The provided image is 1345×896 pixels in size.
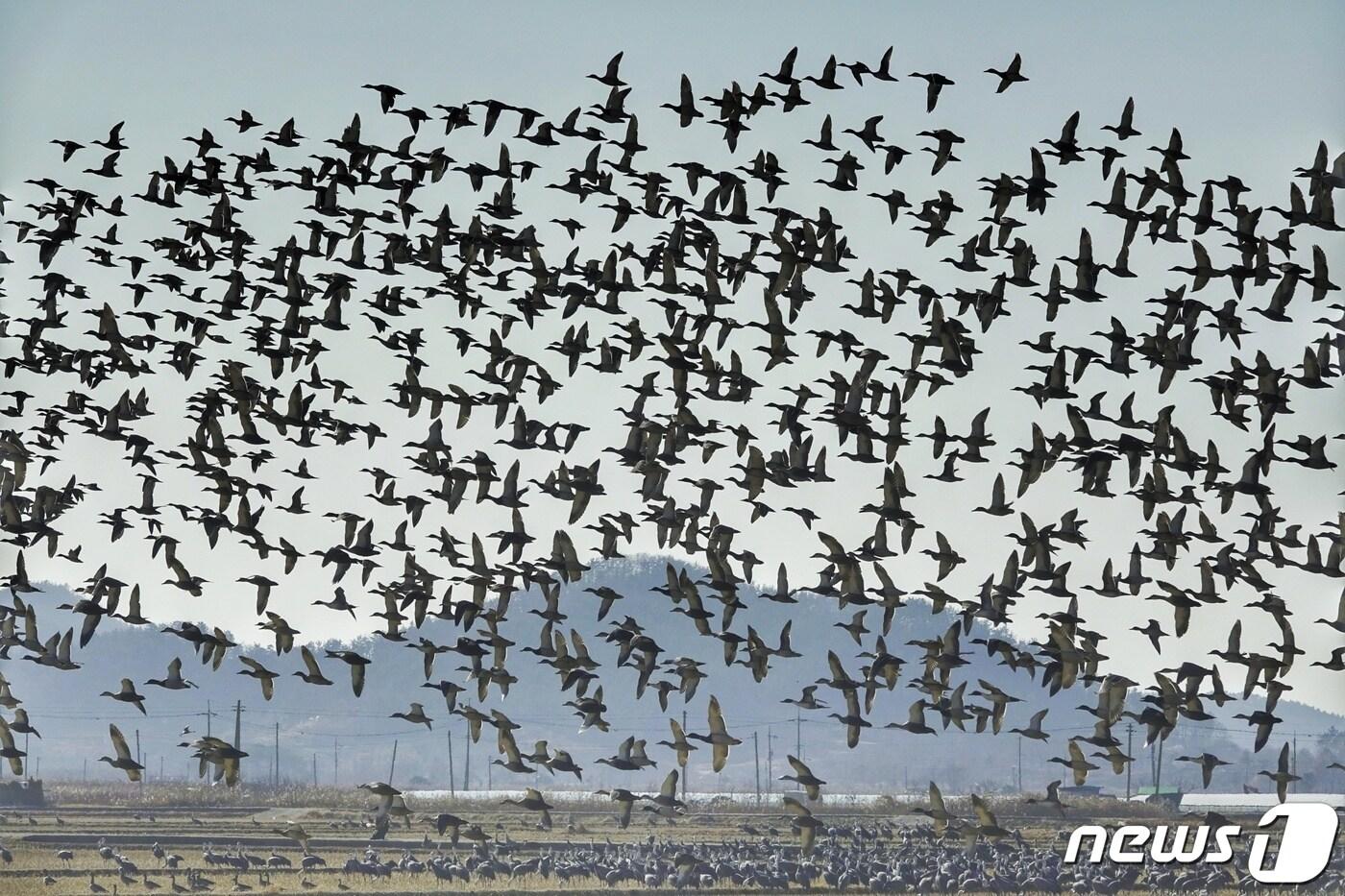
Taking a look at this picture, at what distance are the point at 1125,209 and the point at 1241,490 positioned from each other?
5.50 m

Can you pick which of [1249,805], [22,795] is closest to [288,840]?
[22,795]

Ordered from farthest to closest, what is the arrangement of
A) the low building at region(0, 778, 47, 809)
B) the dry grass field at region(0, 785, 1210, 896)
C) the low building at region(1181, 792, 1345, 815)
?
the low building at region(1181, 792, 1345, 815) → the low building at region(0, 778, 47, 809) → the dry grass field at region(0, 785, 1210, 896)

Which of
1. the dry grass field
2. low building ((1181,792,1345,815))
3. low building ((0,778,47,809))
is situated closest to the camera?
Result: the dry grass field

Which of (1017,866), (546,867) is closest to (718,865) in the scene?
(546,867)

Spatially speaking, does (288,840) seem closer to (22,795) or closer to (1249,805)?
(22,795)

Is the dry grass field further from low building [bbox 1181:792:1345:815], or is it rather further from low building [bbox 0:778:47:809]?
low building [bbox 1181:792:1345:815]

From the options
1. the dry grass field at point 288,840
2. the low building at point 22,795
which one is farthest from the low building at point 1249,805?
the low building at point 22,795

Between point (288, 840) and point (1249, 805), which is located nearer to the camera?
point (288, 840)

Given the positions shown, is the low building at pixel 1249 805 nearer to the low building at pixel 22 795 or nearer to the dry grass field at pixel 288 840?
the dry grass field at pixel 288 840

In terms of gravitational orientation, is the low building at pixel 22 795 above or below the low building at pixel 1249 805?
above

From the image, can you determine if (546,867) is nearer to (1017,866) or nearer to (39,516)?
(1017,866)

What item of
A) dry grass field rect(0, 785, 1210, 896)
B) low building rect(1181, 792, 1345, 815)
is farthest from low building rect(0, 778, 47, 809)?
low building rect(1181, 792, 1345, 815)

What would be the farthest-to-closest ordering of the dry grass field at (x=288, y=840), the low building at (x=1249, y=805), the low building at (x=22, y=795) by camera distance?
the low building at (x=1249, y=805) → the low building at (x=22, y=795) → the dry grass field at (x=288, y=840)

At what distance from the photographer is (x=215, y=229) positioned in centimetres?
3838
